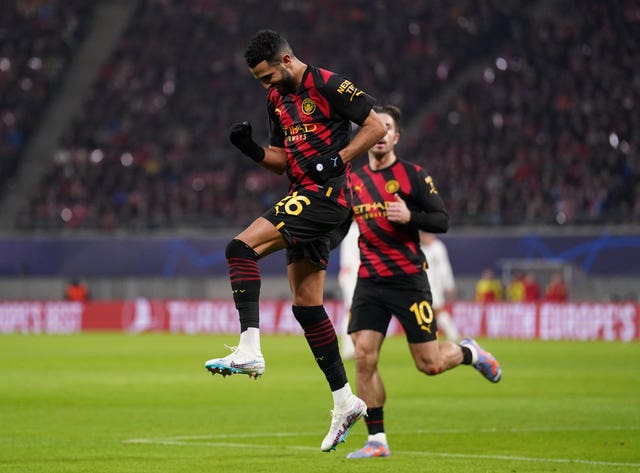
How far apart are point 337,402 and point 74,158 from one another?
32.8m

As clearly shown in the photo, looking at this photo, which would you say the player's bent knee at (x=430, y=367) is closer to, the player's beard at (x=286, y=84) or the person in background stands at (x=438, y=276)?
the player's beard at (x=286, y=84)

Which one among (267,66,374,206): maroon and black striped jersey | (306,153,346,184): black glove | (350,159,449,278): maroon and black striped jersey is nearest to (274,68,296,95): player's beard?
(267,66,374,206): maroon and black striped jersey

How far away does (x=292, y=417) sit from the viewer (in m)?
12.6

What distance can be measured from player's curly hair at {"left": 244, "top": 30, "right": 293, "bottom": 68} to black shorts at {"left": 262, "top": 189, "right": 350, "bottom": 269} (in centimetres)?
87

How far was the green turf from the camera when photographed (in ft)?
29.1

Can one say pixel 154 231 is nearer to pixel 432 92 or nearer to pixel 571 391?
pixel 432 92

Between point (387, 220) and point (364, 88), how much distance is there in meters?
29.7

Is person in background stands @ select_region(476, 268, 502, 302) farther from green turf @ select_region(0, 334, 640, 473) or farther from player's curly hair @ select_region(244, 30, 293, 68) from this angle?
player's curly hair @ select_region(244, 30, 293, 68)

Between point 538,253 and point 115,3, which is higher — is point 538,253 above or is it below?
below

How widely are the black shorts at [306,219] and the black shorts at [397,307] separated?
176 cm

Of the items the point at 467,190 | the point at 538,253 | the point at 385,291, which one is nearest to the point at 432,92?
the point at 467,190

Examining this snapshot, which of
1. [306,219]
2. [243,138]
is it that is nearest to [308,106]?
[243,138]

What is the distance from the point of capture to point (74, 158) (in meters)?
39.8

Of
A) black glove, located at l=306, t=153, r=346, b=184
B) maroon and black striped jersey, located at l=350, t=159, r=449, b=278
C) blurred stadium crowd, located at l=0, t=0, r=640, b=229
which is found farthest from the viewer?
blurred stadium crowd, located at l=0, t=0, r=640, b=229
